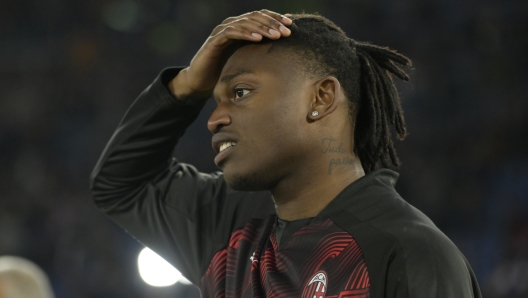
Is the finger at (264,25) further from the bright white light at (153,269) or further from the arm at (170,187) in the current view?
the bright white light at (153,269)

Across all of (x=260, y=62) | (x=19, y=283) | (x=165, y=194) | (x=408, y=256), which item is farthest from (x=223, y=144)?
(x=19, y=283)

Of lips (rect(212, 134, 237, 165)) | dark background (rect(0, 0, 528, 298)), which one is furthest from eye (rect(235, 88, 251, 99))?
dark background (rect(0, 0, 528, 298))

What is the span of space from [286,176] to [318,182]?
0.09 metres

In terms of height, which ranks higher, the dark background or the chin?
the chin

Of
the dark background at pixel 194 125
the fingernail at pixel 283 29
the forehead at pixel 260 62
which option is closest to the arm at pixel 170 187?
the forehead at pixel 260 62

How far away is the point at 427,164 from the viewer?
204 inches

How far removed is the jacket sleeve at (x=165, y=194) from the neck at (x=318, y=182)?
0.75 feet

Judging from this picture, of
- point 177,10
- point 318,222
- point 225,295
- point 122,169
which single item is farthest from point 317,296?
point 177,10

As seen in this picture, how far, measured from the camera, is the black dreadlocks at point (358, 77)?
2.04 m

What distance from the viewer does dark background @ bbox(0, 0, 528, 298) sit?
4828 mm

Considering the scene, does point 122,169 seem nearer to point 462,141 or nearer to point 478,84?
point 462,141

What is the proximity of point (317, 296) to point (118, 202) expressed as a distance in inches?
38.8

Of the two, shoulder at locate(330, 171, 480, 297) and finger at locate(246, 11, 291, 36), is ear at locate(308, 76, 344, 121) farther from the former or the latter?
shoulder at locate(330, 171, 480, 297)

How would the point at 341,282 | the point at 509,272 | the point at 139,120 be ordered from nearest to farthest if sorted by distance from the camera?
the point at 341,282 < the point at 139,120 < the point at 509,272
